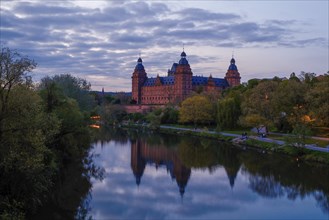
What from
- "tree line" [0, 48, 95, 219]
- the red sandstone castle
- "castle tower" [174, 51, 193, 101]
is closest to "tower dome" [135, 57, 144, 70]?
the red sandstone castle

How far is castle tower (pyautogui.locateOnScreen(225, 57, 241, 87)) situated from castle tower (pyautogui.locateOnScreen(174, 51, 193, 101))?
18.8 m

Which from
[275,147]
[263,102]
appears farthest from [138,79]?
[275,147]

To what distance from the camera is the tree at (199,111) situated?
6762 cm

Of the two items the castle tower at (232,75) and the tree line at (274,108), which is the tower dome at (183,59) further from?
the tree line at (274,108)

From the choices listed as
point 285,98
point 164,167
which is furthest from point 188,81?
point 164,167

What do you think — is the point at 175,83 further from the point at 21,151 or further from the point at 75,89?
the point at 21,151

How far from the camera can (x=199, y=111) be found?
222ft

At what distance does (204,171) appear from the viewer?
1256 inches

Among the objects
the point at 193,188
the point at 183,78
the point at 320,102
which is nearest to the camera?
the point at 193,188

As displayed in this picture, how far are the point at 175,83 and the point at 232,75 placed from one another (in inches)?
893

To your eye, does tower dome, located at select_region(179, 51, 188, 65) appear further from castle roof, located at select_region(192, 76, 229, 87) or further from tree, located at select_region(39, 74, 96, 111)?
tree, located at select_region(39, 74, 96, 111)

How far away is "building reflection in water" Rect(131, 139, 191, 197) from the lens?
29.4 metres

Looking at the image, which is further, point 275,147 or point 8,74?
point 275,147

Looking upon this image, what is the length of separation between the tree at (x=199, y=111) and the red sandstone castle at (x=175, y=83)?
50.4 metres
